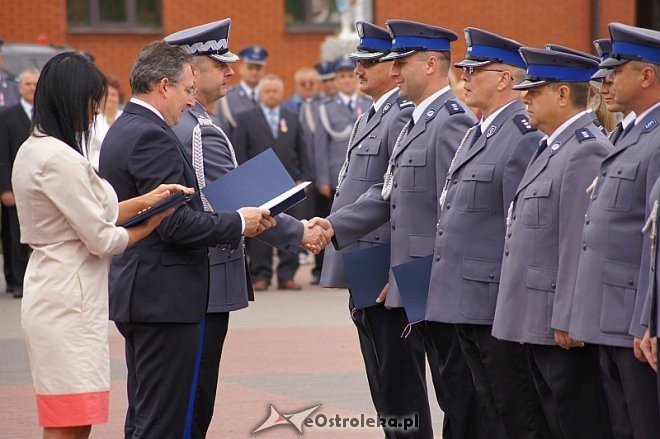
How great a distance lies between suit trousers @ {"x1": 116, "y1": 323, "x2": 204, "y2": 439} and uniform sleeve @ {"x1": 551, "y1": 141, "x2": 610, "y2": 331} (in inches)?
60.1

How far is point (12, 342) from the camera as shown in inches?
438

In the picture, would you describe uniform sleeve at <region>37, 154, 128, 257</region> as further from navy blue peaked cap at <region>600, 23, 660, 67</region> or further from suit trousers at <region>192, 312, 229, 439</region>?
navy blue peaked cap at <region>600, 23, 660, 67</region>

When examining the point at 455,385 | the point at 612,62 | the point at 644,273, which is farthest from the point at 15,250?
the point at 644,273

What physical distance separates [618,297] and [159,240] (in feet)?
6.21

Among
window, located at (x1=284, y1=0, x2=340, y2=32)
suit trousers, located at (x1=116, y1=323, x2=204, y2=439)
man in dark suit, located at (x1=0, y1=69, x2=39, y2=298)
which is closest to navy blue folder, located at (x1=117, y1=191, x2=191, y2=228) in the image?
suit trousers, located at (x1=116, y1=323, x2=204, y2=439)

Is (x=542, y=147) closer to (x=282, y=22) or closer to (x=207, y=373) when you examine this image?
(x=207, y=373)

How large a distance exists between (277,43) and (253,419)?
1802 cm

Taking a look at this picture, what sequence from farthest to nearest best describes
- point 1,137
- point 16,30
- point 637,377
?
1. point 16,30
2. point 1,137
3. point 637,377

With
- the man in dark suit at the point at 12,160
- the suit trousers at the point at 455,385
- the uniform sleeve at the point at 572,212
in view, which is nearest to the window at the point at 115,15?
the man in dark suit at the point at 12,160

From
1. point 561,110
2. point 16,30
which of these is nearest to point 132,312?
point 561,110

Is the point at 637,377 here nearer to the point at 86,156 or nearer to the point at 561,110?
the point at 561,110

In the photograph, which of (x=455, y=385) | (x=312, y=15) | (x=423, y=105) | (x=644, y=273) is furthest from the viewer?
(x=312, y=15)

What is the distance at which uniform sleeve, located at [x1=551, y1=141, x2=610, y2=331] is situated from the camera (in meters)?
5.37

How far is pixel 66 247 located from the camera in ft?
16.9
